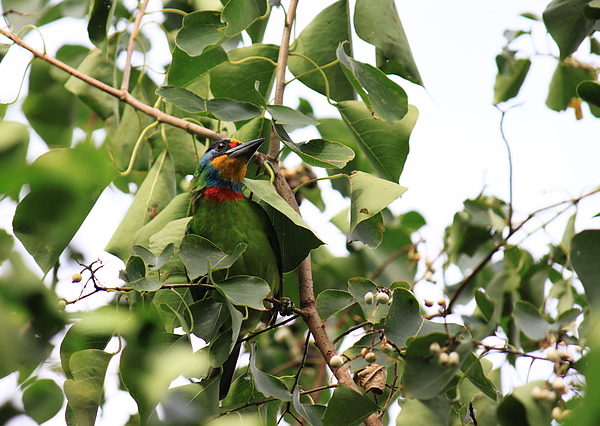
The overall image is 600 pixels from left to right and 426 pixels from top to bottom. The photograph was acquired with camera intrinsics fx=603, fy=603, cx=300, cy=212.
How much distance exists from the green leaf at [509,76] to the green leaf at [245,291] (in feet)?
5.59

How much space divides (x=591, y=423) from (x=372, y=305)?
140 cm

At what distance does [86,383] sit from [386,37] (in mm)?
1595

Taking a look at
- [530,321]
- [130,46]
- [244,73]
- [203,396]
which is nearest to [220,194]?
[244,73]

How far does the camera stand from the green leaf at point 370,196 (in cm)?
183

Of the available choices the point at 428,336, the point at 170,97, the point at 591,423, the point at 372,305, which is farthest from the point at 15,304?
the point at 170,97

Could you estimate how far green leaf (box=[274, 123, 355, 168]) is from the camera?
202cm

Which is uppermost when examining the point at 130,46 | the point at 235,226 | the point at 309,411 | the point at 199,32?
the point at 199,32

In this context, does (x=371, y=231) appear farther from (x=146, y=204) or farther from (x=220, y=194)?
(x=220, y=194)

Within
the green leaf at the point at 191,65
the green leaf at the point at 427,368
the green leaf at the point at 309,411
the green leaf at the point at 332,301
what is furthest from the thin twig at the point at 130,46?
the green leaf at the point at 427,368

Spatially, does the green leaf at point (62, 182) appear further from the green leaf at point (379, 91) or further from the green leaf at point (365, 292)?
the green leaf at point (379, 91)

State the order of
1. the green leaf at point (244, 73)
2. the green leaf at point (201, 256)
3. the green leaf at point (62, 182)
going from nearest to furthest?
the green leaf at point (62, 182) < the green leaf at point (201, 256) < the green leaf at point (244, 73)

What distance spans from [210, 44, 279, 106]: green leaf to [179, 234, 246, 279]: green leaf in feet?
3.28

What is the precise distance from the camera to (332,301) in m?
1.94

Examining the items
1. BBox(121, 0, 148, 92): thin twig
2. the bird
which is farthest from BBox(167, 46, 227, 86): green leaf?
the bird
